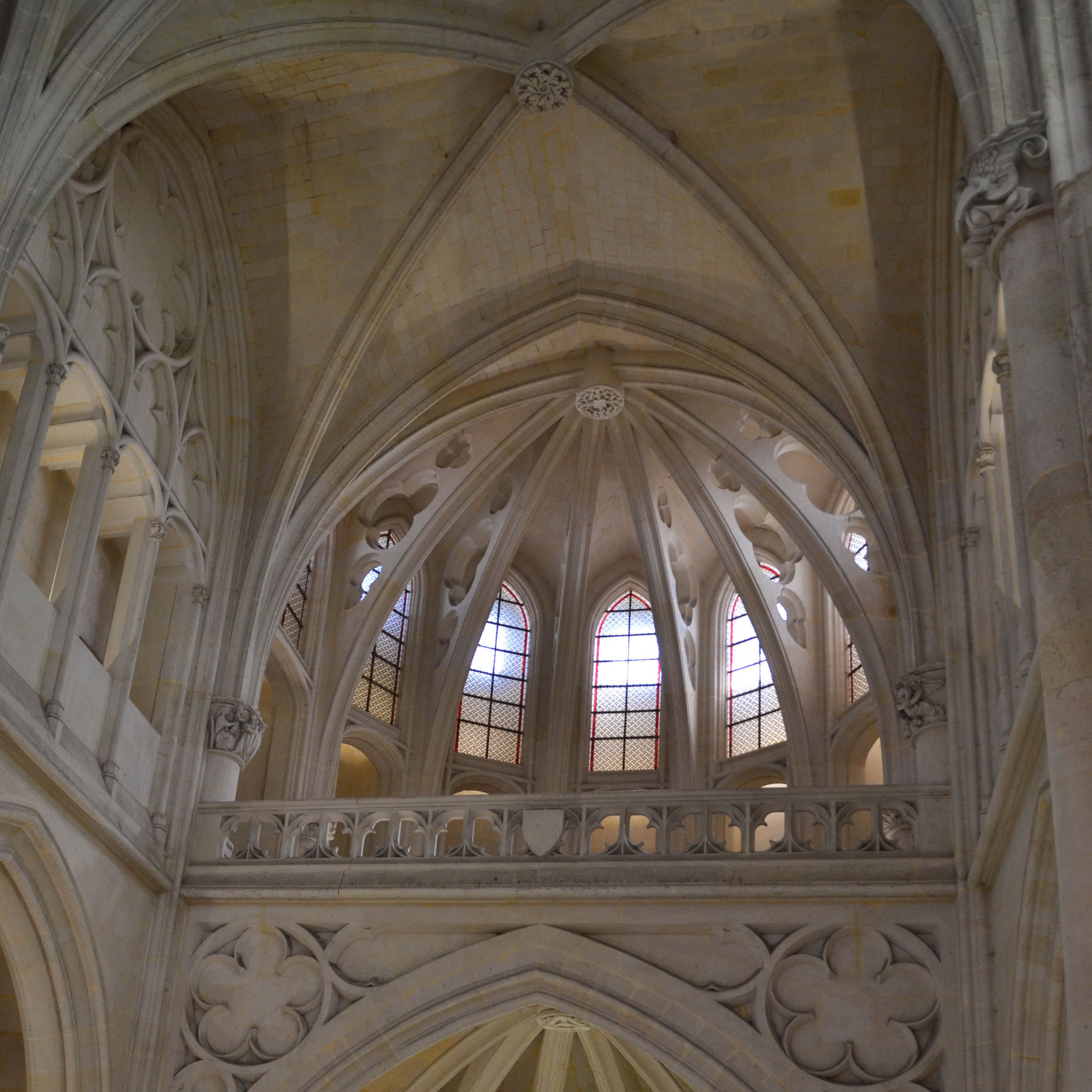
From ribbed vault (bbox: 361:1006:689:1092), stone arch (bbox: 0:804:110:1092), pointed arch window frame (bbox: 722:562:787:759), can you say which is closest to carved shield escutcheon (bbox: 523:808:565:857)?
ribbed vault (bbox: 361:1006:689:1092)

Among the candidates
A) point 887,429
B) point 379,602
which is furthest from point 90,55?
point 379,602

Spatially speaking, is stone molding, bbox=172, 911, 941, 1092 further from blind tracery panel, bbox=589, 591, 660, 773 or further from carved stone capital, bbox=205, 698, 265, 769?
blind tracery panel, bbox=589, 591, 660, 773

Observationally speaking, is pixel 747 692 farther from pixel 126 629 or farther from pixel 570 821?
pixel 126 629

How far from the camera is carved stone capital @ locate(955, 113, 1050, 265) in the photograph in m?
7.78

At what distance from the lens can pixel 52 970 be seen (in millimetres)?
11375

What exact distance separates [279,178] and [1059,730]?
9.91m

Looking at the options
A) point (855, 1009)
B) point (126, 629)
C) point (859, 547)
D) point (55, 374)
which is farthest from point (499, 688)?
point (55, 374)

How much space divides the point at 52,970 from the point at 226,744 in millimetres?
2749

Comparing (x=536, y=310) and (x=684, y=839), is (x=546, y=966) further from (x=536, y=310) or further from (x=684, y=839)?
(x=536, y=310)

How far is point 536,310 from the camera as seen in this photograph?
51.7ft

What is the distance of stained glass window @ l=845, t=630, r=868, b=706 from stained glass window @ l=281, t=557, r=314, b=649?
5816 mm

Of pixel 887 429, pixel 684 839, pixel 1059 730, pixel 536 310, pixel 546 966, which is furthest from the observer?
pixel 684 839

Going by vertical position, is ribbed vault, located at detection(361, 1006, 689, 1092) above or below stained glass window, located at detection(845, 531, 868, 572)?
below

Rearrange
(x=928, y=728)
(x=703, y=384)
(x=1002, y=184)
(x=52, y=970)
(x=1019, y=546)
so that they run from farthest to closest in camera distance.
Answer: (x=703, y=384) → (x=928, y=728) → (x=52, y=970) → (x=1019, y=546) → (x=1002, y=184)
